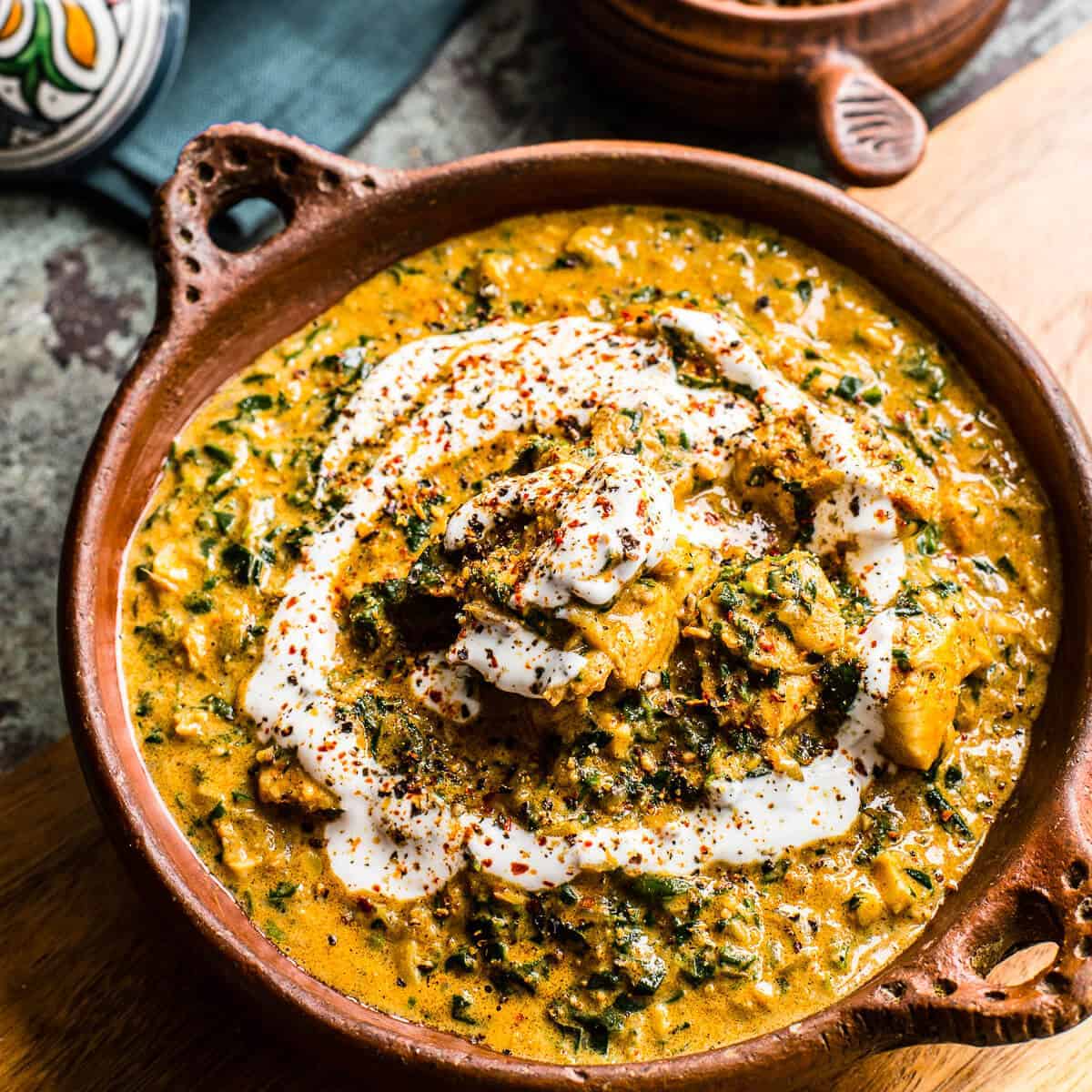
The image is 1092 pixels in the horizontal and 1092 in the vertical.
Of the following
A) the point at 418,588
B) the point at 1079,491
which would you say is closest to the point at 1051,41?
the point at 1079,491

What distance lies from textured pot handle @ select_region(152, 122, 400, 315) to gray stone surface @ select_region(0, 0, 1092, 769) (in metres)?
1.11

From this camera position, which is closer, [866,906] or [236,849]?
[866,906]

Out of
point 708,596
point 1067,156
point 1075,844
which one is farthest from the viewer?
point 1067,156

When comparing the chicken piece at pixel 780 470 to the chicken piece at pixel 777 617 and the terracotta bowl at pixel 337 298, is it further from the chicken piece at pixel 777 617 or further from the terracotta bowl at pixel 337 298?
the terracotta bowl at pixel 337 298

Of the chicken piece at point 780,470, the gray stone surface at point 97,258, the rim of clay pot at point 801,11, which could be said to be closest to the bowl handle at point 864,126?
the rim of clay pot at point 801,11

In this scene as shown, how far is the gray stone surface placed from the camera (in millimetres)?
3947

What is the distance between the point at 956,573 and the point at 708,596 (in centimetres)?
65

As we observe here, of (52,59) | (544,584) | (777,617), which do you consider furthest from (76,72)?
(777,617)

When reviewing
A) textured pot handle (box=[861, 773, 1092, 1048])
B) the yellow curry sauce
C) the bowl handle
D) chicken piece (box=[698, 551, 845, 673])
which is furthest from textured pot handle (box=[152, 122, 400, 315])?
textured pot handle (box=[861, 773, 1092, 1048])

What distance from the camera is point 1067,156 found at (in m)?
3.93

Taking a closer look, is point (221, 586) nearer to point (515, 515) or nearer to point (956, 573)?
point (515, 515)

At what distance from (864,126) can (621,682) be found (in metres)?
1.86

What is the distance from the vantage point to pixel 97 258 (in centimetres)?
433

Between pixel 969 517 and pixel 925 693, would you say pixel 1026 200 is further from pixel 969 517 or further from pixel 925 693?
pixel 925 693
